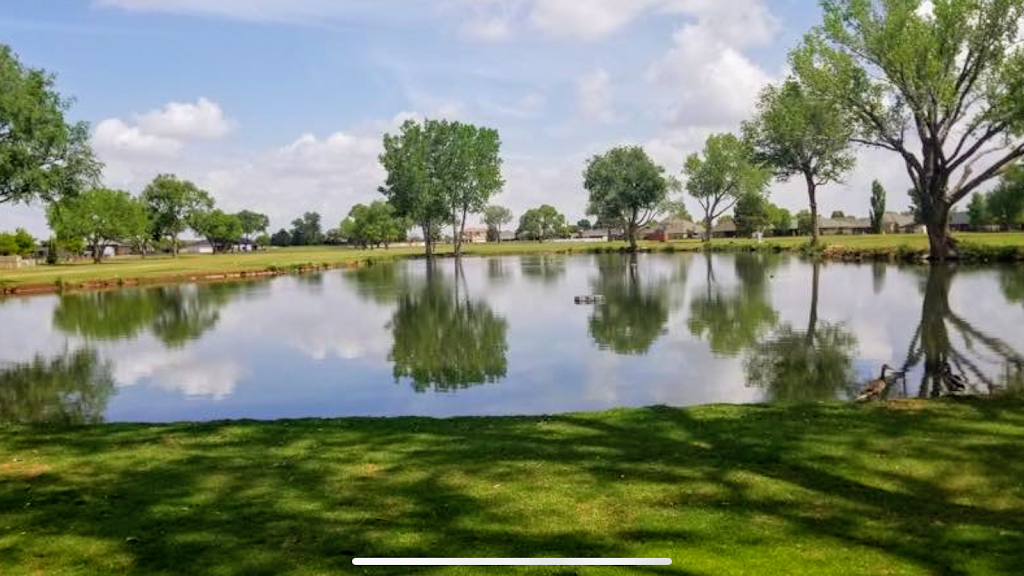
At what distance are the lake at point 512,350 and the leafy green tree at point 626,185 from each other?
64750 mm

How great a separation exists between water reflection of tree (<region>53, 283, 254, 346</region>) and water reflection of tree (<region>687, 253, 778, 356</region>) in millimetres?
17754

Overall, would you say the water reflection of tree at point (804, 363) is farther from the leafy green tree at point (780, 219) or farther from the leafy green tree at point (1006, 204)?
the leafy green tree at point (780, 219)

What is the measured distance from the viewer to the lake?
1582cm

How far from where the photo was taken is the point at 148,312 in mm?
39000

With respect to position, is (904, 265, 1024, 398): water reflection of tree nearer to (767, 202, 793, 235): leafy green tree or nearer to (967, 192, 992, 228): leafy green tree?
(967, 192, 992, 228): leafy green tree

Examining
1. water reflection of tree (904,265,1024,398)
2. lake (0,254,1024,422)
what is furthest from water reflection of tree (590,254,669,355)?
water reflection of tree (904,265,1024,398)

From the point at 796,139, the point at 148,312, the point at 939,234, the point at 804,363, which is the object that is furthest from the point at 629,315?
the point at 796,139

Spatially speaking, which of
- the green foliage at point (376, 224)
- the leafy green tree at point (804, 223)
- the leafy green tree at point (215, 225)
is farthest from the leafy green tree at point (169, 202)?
the leafy green tree at point (804, 223)

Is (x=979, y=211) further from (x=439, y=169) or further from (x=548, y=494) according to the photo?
(x=548, y=494)

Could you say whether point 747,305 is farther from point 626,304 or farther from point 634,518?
point 634,518

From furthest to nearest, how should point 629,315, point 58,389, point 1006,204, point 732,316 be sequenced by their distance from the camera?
1. point 1006,204
2. point 629,315
3. point 732,316
4. point 58,389

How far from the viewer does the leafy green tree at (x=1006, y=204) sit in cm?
11266

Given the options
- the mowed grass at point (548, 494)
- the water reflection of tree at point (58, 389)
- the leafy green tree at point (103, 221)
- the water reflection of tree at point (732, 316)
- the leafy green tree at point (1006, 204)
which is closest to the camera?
the mowed grass at point (548, 494)

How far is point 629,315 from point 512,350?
8.97 metres
